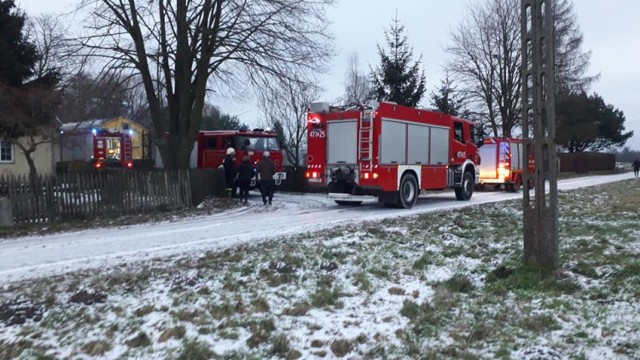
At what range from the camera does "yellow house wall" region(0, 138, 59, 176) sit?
117ft

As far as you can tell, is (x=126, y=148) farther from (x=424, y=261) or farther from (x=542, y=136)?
(x=542, y=136)

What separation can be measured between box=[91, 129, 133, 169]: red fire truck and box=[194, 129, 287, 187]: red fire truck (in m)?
10.6

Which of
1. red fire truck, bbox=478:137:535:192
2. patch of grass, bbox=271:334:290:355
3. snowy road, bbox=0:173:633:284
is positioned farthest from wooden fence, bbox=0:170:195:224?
red fire truck, bbox=478:137:535:192

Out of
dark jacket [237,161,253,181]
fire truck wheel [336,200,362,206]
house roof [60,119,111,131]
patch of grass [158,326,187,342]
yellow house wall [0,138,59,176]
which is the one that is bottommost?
patch of grass [158,326,187,342]

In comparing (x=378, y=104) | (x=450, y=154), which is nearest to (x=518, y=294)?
(x=378, y=104)

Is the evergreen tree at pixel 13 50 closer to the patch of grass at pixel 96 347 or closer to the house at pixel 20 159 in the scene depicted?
the house at pixel 20 159

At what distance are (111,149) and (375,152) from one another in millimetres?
25354

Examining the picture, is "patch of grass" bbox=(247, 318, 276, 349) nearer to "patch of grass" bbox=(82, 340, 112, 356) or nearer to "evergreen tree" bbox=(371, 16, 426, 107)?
"patch of grass" bbox=(82, 340, 112, 356)

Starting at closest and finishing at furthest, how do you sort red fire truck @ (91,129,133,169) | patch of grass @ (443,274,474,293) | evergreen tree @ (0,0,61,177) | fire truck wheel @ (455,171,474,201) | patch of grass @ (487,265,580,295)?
patch of grass @ (487,265,580,295) < patch of grass @ (443,274,474,293) < fire truck wheel @ (455,171,474,201) < evergreen tree @ (0,0,61,177) < red fire truck @ (91,129,133,169)

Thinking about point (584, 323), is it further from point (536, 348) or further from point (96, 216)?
point (96, 216)

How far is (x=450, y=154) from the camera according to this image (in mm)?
20828

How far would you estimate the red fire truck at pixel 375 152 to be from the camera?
1752 cm

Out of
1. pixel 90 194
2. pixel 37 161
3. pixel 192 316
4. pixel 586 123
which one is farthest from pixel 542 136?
pixel 586 123

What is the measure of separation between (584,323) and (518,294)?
1.17m
